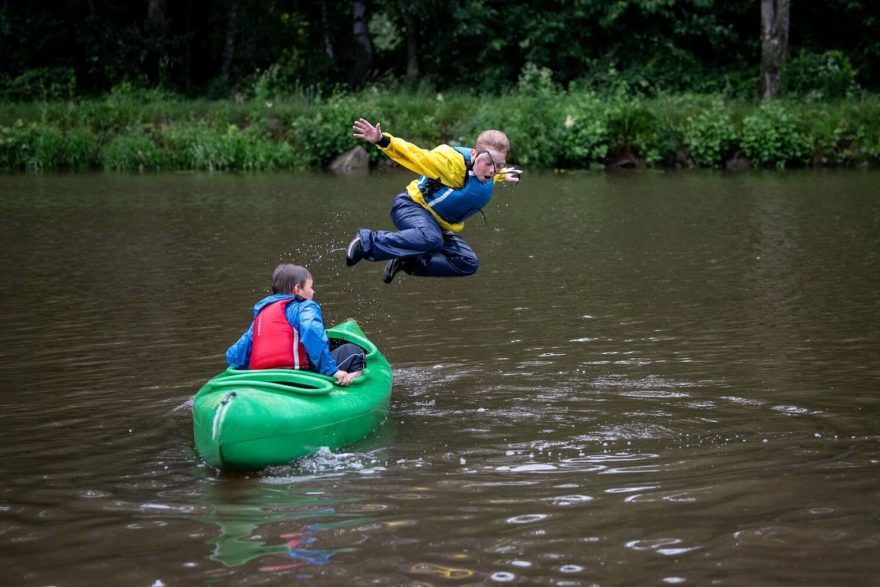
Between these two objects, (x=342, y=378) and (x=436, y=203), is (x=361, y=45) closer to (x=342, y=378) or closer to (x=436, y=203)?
(x=436, y=203)

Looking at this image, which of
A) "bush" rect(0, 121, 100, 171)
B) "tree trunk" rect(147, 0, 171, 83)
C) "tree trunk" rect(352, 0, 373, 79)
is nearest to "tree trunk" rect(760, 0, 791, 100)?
"tree trunk" rect(352, 0, 373, 79)

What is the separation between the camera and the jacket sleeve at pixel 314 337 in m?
6.96

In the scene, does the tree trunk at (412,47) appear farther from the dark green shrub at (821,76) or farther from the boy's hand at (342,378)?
the boy's hand at (342,378)

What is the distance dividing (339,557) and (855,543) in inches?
88.7

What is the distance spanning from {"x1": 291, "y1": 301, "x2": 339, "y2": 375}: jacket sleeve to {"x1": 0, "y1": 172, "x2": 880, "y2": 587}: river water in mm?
645

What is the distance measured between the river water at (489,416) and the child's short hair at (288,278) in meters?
1.10

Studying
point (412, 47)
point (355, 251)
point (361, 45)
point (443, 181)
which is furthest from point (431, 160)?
point (412, 47)

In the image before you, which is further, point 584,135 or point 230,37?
point 230,37

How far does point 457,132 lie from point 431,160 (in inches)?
752

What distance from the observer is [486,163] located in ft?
28.0

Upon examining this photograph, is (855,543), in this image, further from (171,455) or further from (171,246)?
(171,246)

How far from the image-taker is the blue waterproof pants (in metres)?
8.62

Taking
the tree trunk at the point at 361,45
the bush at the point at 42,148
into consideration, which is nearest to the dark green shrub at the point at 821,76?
the tree trunk at the point at 361,45

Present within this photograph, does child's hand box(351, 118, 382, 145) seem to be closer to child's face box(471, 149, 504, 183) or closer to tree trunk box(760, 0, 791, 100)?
child's face box(471, 149, 504, 183)
